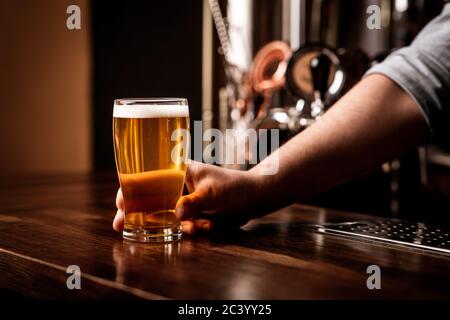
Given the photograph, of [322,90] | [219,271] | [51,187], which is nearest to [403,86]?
[322,90]

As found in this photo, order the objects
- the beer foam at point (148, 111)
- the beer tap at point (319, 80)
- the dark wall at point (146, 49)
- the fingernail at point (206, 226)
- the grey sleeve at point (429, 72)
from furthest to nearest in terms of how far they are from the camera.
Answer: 1. the dark wall at point (146, 49)
2. the beer tap at point (319, 80)
3. the grey sleeve at point (429, 72)
4. the fingernail at point (206, 226)
5. the beer foam at point (148, 111)

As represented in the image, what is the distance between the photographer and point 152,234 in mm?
987

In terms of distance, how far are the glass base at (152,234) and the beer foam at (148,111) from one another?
176 mm

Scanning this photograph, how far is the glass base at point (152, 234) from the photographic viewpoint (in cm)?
98

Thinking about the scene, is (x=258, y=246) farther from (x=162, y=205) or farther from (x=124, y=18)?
(x=124, y=18)

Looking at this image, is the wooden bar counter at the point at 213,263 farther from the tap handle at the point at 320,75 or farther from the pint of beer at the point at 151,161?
the tap handle at the point at 320,75

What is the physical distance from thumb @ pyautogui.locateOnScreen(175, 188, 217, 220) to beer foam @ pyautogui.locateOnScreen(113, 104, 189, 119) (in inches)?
5.3

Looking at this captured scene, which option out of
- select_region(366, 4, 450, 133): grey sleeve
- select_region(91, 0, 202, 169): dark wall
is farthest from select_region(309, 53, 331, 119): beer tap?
select_region(91, 0, 202, 169): dark wall

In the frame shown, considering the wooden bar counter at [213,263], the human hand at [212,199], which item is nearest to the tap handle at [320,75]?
the wooden bar counter at [213,263]

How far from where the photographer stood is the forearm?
1138mm

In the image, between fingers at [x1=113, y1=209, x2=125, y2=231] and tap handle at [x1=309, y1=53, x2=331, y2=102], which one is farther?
tap handle at [x1=309, y1=53, x2=331, y2=102]

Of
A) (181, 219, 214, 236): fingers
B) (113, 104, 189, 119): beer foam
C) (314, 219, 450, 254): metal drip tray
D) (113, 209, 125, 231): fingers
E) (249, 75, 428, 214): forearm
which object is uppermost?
(113, 104, 189, 119): beer foam

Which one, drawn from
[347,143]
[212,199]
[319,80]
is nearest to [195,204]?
[212,199]

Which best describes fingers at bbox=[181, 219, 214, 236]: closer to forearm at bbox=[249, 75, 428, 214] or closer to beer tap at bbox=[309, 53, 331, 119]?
forearm at bbox=[249, 75, 428, 214]
